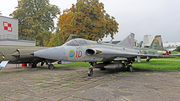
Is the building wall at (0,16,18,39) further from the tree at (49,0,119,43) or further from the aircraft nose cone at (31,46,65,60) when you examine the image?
the aircraft nose cone at (31,46,65,60)

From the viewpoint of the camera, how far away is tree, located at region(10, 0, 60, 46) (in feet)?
116

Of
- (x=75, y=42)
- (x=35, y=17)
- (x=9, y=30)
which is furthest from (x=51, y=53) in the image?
(x=35, y=17)

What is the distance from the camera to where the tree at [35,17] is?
3547cm

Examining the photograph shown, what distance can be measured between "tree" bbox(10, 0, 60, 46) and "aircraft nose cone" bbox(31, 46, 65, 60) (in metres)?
30.6

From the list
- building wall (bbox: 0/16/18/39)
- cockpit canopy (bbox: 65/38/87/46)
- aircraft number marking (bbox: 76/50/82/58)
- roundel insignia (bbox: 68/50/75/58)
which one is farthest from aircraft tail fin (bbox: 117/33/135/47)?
building wall (bbox: 0/16/18/39)

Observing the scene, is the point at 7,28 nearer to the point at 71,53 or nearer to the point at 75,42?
the point at 75,42

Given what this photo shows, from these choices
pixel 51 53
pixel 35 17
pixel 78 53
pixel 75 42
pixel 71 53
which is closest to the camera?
pixel 51 53

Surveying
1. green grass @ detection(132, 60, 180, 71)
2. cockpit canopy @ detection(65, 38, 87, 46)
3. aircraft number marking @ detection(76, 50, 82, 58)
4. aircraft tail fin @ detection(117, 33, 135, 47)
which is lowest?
green grass @ detection(132, 60, 180, 71)

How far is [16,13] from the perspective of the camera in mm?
35406

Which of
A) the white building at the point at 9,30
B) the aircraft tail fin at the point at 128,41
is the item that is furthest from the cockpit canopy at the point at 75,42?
the white building at the point at 9,30

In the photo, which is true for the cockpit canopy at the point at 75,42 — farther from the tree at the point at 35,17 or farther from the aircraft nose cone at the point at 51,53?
the tree at the point at 35,17

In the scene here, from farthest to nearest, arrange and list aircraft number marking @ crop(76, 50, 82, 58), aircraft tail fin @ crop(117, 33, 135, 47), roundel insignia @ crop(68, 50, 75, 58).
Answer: aircraft tail fin @ crop(117, 33, 135, 47) → aircraft number marking @ crop(76, 50, 82, 58) → roundel insignia @ crop(68, 50, 75, 58)

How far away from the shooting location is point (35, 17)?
36.7 metres

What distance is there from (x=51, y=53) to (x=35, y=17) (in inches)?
1363
